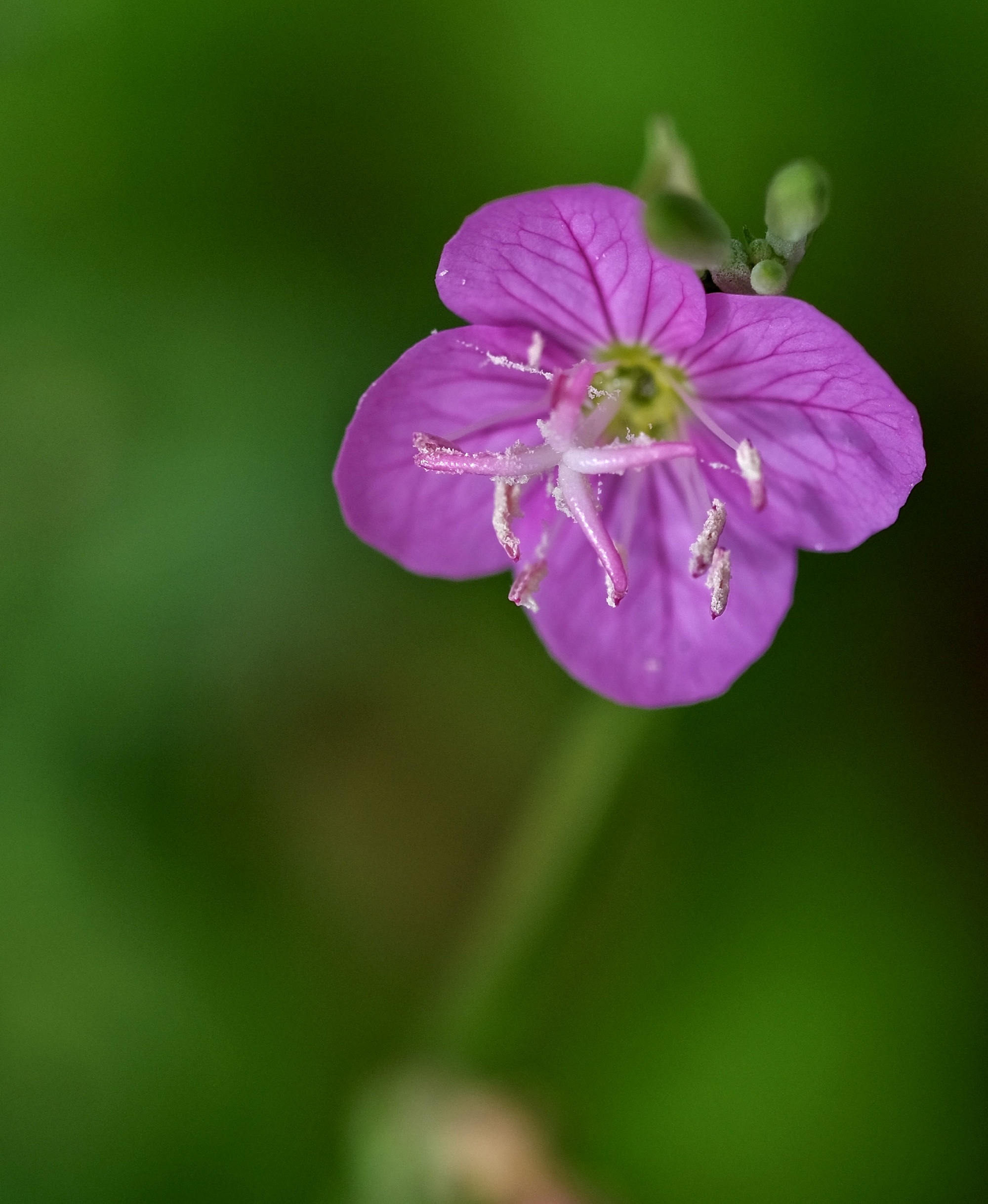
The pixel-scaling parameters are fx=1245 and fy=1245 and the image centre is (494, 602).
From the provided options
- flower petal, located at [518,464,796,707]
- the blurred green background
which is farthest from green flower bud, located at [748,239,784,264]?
the blurred green background

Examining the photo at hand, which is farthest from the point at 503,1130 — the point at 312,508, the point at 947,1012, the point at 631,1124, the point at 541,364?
the point at 541,364

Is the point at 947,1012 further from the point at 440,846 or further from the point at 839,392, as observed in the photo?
the point at 839,392

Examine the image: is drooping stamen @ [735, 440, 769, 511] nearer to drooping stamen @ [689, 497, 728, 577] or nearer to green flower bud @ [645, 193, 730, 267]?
drooping stamen @ [689, 497, 728, 577]

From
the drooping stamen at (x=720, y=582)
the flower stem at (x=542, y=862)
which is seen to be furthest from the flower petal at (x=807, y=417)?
the flower stem at (x=542, y=862)

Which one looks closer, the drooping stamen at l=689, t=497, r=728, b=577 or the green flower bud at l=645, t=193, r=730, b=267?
the green flower bud at l=645, t=193, r=730, b=267

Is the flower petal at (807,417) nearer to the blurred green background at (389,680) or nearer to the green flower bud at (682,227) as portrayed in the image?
the green flower bud at (682,227)

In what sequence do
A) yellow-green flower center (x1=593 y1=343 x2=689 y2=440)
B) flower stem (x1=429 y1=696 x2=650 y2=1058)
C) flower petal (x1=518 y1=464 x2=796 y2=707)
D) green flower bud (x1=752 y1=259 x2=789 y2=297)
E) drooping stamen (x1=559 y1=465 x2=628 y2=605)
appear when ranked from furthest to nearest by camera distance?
flower stem (x1=429 y1=696 x2=650 y2=1058)
flower petal (x1=518 y1=464 x2=796 y2=707)
yellow-green flower center (x1=593 y1=343 x2=689 y2=440)
drooping stamen (x1=559 y1=465 x2=628 y2=605)
green flower bud (x1=752 y1=259 x2=789 y2=297)
